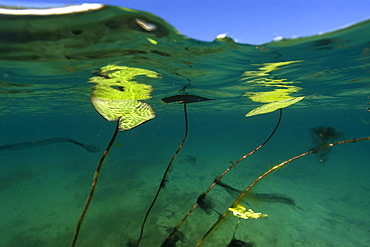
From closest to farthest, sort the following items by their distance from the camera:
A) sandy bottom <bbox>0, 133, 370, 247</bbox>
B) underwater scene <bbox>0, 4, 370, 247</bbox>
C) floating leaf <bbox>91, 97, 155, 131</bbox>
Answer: floating leaf <bbox>91, 97, 155, 131</bbox>, underwater scene <bbox>0, 4, 370, 247</bbox>, sandy bottom <bbox>0, 133, 370, 247</bbox>

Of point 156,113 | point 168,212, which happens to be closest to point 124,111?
point 156,113

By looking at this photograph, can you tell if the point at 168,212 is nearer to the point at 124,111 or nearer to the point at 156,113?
the point at 156,113

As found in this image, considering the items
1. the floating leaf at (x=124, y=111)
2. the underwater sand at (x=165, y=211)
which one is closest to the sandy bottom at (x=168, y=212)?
the underwater sand at (x=165, y=211)

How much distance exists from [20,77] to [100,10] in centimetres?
935

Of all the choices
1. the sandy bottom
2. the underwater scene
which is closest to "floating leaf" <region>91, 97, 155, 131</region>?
the underwater scene

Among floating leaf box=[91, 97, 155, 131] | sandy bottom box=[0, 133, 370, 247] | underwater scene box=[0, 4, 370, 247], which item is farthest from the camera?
sandy bottom box=[0, 133, 370, 247]

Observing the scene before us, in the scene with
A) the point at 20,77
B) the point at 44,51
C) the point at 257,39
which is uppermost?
the point at 257,39

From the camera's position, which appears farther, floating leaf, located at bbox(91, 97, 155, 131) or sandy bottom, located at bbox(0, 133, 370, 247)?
sandy bottom, located at bbox(0, 133, 370, 247)

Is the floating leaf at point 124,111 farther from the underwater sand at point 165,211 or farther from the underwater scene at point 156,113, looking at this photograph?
the underwater sand at point 165,211

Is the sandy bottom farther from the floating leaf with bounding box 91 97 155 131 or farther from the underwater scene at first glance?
the floating leaf with bounding box 91 97 155 131

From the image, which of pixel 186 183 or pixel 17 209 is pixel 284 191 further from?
pixel 17 209

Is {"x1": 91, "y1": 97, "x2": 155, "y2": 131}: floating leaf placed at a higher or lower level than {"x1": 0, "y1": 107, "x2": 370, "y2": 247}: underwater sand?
A: higher

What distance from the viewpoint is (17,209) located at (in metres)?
10.7

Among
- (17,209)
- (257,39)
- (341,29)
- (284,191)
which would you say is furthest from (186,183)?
(341,29)
